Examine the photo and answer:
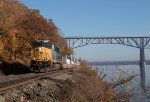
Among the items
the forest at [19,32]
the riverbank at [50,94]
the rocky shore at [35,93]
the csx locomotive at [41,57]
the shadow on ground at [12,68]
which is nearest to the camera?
the rocky shore at [35,93]

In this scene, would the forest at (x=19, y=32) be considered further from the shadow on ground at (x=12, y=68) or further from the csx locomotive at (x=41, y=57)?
the csx locomotive at (x=41, y=57)

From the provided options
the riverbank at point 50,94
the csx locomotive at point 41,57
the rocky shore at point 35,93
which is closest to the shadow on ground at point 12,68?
the csx locomotive at point 41,57

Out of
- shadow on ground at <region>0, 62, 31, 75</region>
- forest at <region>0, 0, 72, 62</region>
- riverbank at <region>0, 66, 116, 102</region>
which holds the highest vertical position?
forest at <region>0, 0, 72, 62</region>

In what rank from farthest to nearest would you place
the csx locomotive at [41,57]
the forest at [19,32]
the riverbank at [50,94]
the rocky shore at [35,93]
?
1. the forest at [19,32]
2. the csx locomotive at [41,57]
3. the riverbank at [50,94]
4. the rocky shore at [35,93]

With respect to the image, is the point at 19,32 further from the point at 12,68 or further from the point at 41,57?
the point at 41,57

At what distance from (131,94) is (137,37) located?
11996cm

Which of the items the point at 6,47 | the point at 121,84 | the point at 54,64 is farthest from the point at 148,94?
the point at 6,47

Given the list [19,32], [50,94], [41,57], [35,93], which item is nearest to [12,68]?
[41,57]

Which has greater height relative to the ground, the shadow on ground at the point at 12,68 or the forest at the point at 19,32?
the forest at the point at 19,32

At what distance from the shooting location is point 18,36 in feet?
186

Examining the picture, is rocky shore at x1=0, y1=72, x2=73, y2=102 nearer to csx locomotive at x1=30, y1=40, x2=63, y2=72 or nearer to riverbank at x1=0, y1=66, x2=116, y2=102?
riverbank at x1=0, y1=66, x2=116, y2=102

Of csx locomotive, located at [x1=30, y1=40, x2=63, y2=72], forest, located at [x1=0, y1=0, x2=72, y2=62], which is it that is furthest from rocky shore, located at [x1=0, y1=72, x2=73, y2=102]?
forest, located at [x1=0, y1=0, x2=72, y2=62]

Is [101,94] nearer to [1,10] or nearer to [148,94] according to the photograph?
[148,94]

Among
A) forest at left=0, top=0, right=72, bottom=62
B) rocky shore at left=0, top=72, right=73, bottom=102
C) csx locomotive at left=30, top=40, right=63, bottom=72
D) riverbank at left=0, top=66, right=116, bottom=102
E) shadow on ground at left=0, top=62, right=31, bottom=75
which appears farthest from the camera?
forest at left=0, top=0, right=72, bottom=62
